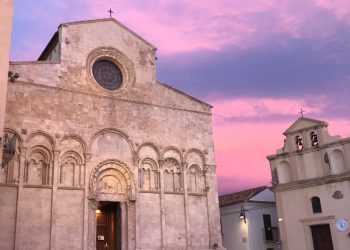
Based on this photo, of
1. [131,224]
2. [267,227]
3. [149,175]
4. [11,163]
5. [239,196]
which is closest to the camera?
[11,163]

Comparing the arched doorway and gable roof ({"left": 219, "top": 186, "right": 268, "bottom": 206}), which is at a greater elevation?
gable roof ({"left": 219, "top": 186, "right": 268, "bottom": 206})

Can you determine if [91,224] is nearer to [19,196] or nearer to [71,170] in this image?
[71,170]

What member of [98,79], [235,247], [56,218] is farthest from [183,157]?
[235,247]

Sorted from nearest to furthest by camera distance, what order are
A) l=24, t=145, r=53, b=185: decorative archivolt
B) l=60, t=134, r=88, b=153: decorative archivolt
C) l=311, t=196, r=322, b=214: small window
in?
l=24, t=145, r=53, b=185: decorative archivolt, l=60, t=134, r=88, b=153: decorative archivolt, l=311, t=196, r=322, b=214: small window

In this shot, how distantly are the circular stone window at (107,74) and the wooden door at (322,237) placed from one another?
11.9m

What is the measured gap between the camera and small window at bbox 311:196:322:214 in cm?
2216

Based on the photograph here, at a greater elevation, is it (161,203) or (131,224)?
(161,203)

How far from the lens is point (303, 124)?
2392 centimetres

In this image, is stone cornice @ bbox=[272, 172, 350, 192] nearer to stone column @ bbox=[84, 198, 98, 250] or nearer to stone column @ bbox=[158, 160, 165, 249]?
stone column @ bbox=[158, 160, 165, 249]

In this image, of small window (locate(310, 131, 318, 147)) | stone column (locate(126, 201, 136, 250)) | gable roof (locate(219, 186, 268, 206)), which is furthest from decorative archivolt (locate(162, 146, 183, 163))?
gable roof (locate(219, 186, 268, 206))

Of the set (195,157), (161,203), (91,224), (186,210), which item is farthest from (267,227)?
(91,224)

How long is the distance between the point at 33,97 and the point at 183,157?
736 cm

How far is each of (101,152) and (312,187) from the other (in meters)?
10.8

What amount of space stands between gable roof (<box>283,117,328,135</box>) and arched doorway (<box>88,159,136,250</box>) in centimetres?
971
